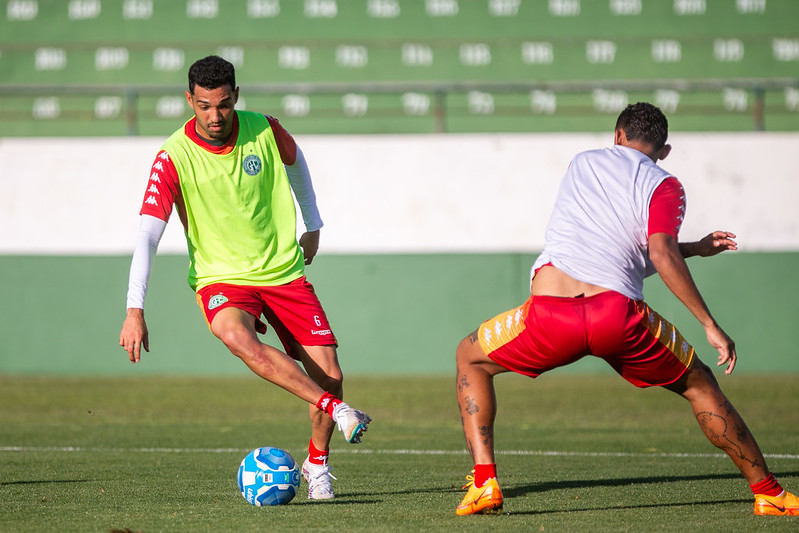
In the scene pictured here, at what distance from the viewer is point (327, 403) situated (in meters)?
5.64

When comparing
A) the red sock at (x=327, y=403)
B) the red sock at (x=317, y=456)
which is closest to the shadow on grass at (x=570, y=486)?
the red sock at (x=317, y=456)

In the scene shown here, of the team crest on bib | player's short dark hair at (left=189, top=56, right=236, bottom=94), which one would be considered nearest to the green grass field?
the team crest on bib

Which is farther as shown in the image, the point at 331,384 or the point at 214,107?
the point at 331,384

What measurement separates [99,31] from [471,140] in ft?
24.1

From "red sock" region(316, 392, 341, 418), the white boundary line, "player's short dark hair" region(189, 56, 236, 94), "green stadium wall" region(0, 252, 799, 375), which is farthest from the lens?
"green stadium wall" region(0, 252, 799, 375)

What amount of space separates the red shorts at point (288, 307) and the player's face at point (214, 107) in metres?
0.87

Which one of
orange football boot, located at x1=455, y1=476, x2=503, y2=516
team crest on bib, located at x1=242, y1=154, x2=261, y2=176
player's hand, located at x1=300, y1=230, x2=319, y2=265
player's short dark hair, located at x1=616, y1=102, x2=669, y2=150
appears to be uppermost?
player's short dark hair, located at x1=616, y1=102, x2=669, y2=150

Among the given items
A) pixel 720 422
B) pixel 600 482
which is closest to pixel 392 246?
pixel 600 482

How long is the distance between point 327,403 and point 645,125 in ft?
6.88

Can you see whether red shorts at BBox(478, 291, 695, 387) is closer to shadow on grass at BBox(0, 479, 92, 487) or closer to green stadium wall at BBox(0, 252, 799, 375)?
shadow on grass at BBox(0, 479, 92, 487)

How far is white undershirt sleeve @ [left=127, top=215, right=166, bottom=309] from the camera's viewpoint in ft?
18.8

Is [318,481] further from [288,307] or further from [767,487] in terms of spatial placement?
[767,487]

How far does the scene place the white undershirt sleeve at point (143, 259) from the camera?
574 centimetres

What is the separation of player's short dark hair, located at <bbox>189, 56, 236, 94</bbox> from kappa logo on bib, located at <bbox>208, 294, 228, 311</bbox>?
114 cm
